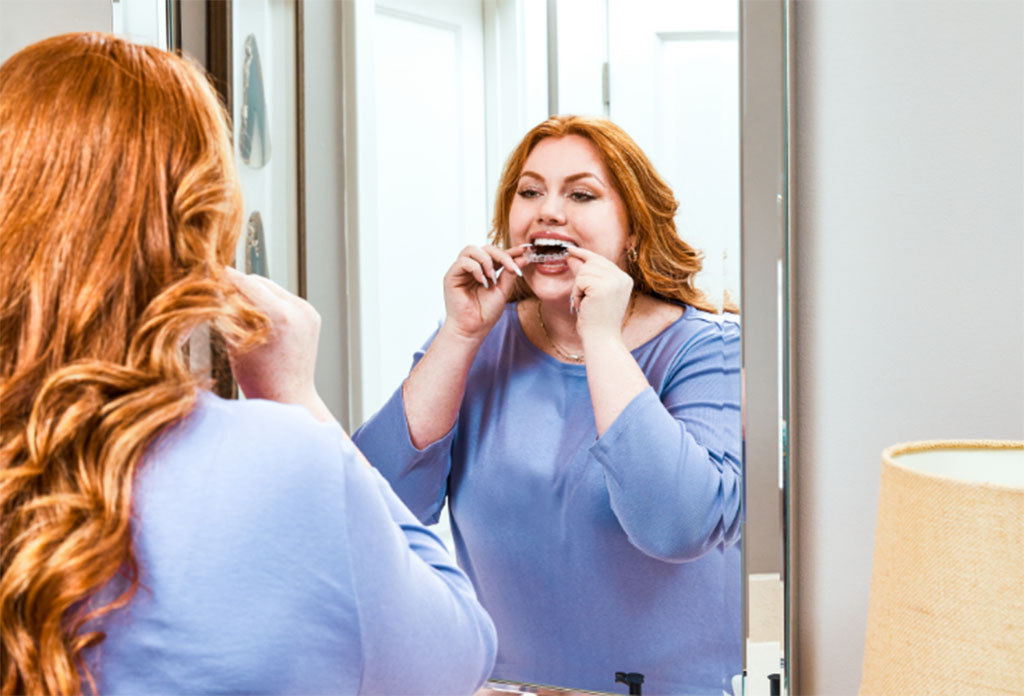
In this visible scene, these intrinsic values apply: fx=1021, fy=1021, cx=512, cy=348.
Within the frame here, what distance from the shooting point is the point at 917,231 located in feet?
3.33

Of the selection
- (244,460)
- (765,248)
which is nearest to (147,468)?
(244,460)

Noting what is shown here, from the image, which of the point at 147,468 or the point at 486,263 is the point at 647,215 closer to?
the point at 486,263

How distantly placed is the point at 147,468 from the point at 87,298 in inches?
4.3

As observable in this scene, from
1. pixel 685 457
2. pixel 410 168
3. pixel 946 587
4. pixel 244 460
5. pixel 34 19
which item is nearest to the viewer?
pixel 244 460

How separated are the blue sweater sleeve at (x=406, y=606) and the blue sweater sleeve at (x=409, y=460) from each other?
33 cm

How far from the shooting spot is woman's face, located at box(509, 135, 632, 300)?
39.4 inches

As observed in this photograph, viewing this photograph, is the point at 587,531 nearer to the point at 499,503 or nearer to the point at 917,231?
the point at 499,503

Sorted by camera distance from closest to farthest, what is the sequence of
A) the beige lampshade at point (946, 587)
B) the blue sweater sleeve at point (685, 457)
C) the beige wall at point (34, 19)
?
the beige lampshade at point (946, 587) < the blue sweater sleeve at point (685, 457) < the beige wall at point (34, 19)

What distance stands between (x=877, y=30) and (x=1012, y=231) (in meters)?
0.24

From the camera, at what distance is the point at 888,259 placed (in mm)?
1023

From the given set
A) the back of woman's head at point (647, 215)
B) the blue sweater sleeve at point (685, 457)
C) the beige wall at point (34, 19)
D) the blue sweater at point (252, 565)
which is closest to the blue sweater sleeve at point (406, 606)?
the blue sweater at point (252, 565)

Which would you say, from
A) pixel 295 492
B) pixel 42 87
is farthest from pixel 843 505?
pixel 42 87

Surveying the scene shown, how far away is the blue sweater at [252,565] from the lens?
577 mm

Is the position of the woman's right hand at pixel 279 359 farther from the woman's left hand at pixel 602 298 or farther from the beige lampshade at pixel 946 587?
the beige lampshade at pixel 946 587
